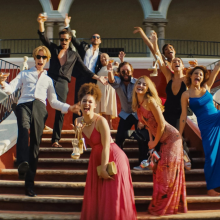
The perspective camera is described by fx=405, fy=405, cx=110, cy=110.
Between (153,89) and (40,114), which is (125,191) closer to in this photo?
(153,89)

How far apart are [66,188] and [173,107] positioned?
1794 mm

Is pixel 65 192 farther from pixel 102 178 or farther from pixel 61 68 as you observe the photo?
pixel 61 68

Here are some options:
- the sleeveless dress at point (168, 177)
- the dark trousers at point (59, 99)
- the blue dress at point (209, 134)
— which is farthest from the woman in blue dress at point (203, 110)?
the dark trousers at point (59, 99)

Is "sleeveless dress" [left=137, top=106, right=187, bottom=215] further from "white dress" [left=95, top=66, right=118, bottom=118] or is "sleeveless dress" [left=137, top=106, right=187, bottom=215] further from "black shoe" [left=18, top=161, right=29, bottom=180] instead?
"white dress" [left=95, top=66, right=118, bottom=118]

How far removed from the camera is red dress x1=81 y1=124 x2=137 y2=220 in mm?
4000

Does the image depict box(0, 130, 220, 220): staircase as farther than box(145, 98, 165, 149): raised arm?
Yes

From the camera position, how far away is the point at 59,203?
4.82m

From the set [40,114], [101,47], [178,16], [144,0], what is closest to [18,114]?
[40,114]

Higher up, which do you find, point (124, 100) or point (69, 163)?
point (124, 100)

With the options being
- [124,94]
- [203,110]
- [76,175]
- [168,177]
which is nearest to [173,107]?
[203,110]

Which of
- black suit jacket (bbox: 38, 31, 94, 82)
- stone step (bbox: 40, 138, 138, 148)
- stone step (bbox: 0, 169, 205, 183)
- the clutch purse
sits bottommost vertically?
stone step (bbox: 0, 169, 205, 183)

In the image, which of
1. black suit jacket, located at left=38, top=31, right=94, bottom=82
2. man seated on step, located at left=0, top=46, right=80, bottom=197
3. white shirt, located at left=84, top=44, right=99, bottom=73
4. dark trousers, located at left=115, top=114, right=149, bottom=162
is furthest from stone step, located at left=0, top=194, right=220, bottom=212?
white shirt, located at left=84, top=44, right=99, bottom=73

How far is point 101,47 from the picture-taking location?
15.5 metres

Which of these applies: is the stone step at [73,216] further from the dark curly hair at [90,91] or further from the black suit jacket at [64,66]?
the black suit jacket at [64,66]
